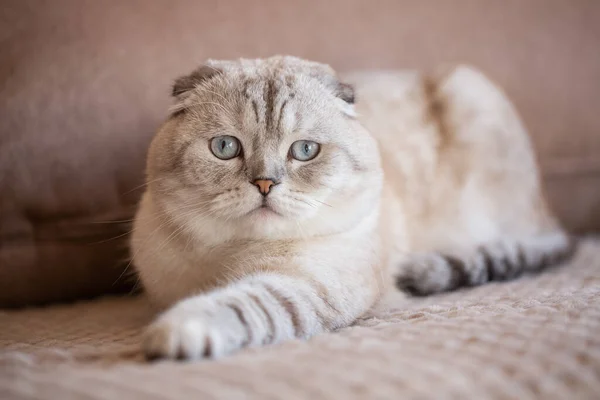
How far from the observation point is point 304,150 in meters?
1.62

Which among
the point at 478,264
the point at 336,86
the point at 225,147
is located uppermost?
the point at 336,86

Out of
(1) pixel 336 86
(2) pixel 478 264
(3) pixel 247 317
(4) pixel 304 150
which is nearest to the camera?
(3) pixel 247 317

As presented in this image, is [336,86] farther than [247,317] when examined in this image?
Yes

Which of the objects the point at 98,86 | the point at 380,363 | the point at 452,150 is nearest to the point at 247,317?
the point at 380,363

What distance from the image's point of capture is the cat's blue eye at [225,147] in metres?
1.58

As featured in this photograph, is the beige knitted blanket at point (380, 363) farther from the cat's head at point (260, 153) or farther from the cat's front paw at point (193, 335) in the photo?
the cat's head at point (260, 153)

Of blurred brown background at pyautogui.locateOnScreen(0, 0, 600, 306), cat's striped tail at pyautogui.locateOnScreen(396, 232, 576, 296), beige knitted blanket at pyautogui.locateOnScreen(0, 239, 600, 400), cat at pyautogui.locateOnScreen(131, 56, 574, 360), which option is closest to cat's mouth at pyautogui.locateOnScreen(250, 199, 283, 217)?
cat at pyautogui.locateOnScreen(131, 56, 574, 360)

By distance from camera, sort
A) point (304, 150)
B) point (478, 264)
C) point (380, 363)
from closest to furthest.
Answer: point (380, 363) < point (304, 150) < point (478, 264)

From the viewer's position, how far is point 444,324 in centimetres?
128

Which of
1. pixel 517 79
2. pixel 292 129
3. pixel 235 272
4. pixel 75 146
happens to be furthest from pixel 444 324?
pixel 517 79

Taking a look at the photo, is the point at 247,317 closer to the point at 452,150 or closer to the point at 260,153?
the point at 260,153

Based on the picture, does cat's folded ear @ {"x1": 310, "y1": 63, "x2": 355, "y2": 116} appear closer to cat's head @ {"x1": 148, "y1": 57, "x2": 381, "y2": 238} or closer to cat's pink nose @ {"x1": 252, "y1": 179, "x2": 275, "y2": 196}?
cat's head @ {"x1": 148, "y1": 57, "x2": 381, "y2": 238}

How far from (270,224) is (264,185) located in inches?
4.9

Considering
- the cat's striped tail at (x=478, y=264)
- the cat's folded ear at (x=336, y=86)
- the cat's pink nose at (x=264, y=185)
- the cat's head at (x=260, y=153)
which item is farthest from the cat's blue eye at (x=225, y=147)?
the cat's striped tail at (x=478, y=264)
